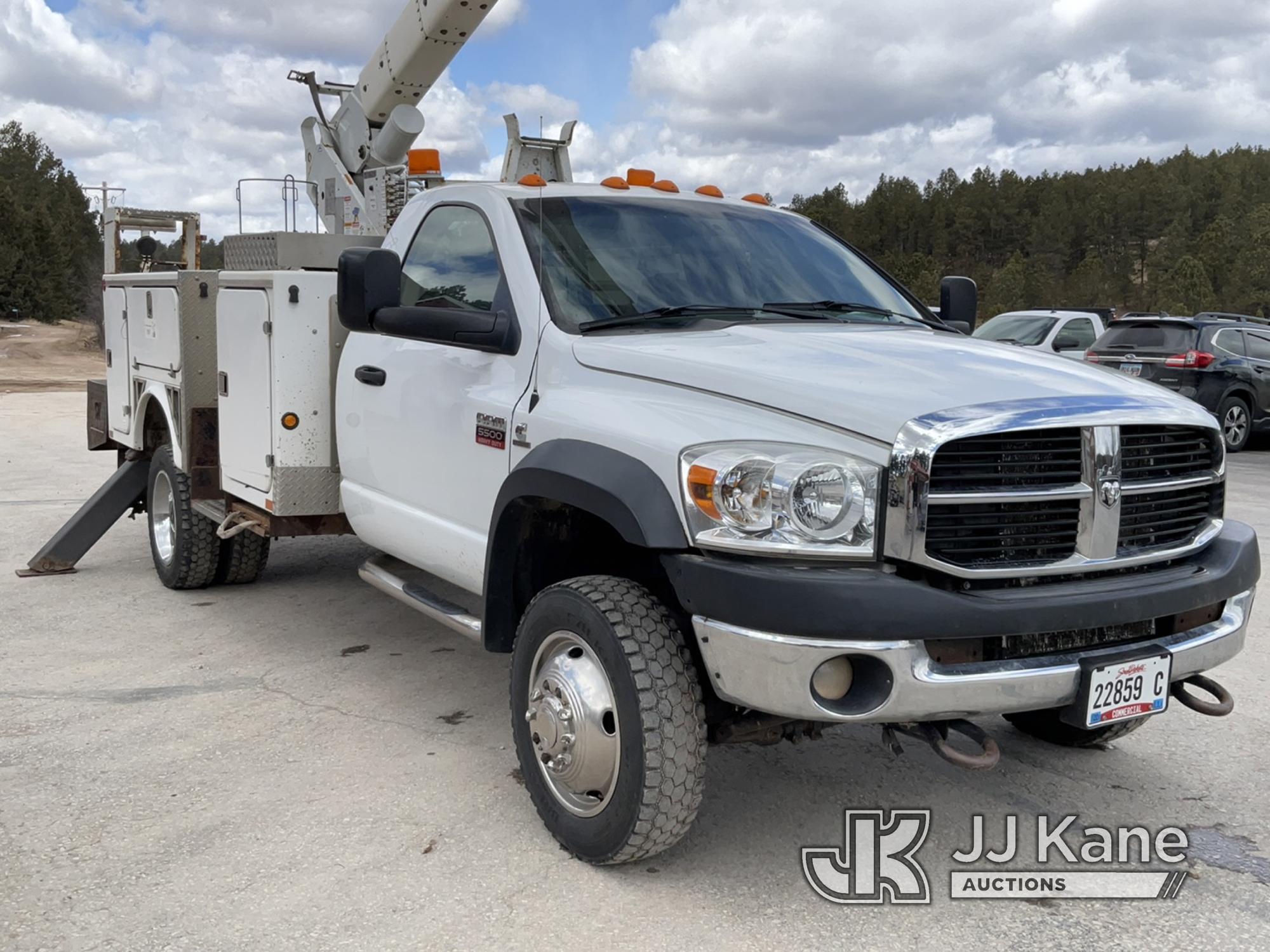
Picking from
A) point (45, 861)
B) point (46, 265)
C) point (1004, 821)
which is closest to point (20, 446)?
point (45, 861)

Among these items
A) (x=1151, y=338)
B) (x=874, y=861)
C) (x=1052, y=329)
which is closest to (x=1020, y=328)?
(x=1052, y=329)

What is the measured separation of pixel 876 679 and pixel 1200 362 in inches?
532

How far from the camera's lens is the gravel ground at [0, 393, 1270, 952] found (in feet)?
10.4

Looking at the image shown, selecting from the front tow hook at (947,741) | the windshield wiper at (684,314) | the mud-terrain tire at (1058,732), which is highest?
the windshield wiper at (684,314)

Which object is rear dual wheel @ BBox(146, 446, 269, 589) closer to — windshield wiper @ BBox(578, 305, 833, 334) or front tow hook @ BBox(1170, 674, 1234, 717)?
windshield wiper @ BBox(578, 305, 833, 334)

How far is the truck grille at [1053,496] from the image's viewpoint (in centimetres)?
299

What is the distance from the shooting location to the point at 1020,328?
1588 centimetres

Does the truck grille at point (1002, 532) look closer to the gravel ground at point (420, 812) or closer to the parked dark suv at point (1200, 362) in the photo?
the gravel ground at point (420, 812)

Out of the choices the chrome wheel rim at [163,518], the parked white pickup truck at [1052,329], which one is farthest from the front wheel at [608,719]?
the parked white pickup truck at [1052,329]

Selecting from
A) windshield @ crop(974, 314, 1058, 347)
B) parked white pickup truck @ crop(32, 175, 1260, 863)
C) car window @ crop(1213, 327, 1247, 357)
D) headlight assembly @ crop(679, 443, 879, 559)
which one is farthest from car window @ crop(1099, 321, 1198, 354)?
headlight assembly @ crop(679, 443, 879, 559)

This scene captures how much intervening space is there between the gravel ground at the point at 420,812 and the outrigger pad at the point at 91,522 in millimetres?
1220

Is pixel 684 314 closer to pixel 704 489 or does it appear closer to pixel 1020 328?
pixel 704 489

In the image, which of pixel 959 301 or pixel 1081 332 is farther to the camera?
pixel 1081 332

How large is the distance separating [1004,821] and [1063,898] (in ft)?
1.68
